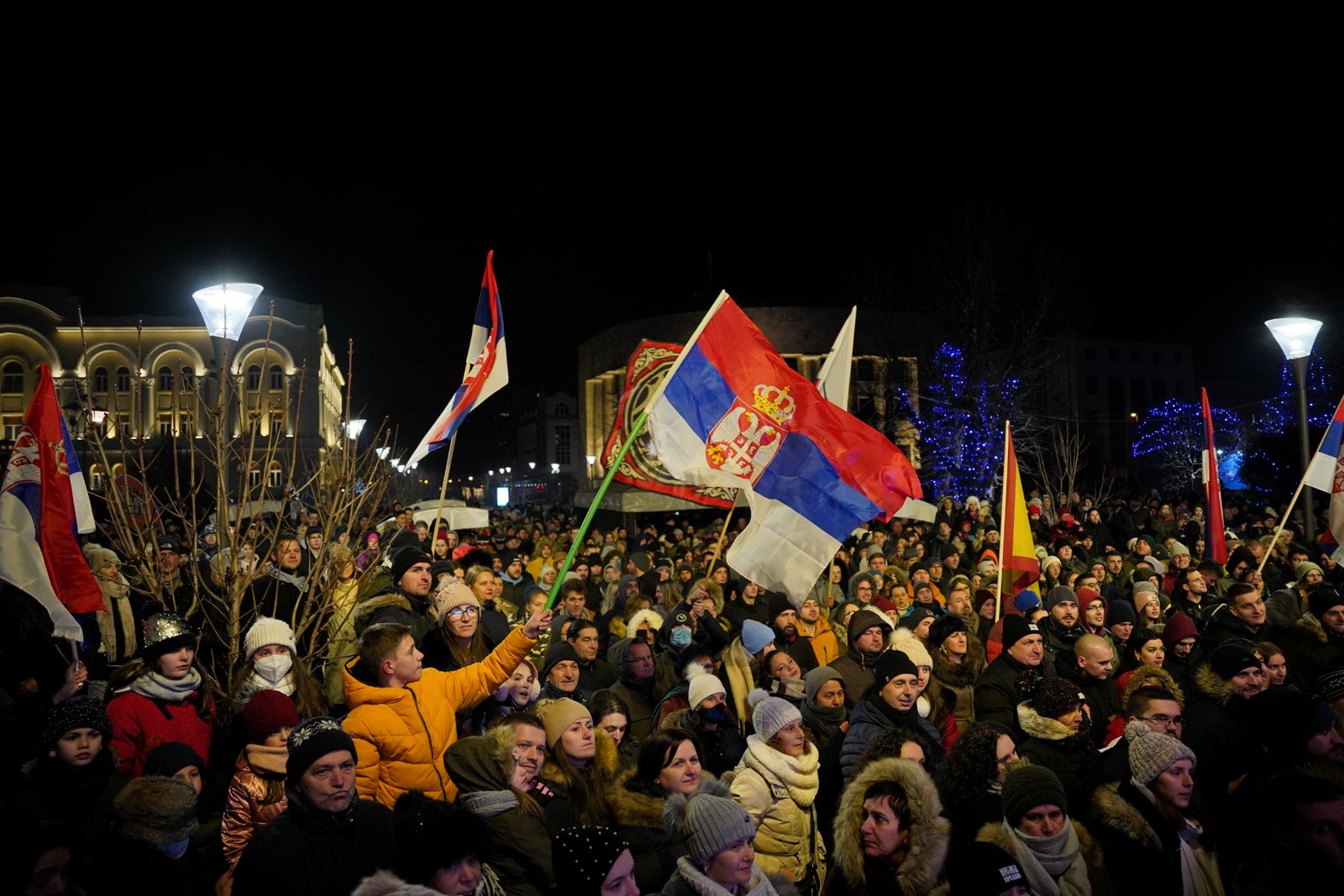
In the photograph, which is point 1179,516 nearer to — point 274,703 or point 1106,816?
point 1106,816

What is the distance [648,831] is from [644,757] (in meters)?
0.33

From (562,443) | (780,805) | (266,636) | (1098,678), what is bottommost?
(780,805)

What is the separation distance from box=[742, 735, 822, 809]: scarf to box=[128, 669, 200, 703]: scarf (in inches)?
111

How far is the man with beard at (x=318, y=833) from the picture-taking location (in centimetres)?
324

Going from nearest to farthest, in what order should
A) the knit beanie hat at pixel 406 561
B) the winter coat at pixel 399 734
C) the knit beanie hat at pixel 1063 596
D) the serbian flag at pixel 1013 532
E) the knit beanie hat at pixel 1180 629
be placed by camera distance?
the winter coat at pixel 399 734, the knit beanie hat at pixel 406 561, the knit beanie hat at pixel 1180 629, the knit beanie hat at pixel 1063 596, the serbian flag at pixel 1013 532

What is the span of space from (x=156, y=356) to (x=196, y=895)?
221 ft

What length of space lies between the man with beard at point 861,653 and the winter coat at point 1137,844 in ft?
8.93

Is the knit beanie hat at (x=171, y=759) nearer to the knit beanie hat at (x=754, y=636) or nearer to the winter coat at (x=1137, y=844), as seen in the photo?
the knit beanie hat at (x=754, y=636)

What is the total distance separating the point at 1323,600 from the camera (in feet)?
23.2

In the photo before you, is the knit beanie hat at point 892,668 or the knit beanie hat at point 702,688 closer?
the knit beanie hat at point 892,668

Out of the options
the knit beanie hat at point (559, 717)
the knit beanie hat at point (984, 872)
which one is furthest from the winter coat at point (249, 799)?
the knit beanie hat at point (984, 872)

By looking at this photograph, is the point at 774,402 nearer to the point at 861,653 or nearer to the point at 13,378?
the point at 861,653

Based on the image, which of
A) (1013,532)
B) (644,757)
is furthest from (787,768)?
(1013,532)

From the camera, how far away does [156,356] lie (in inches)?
2463
